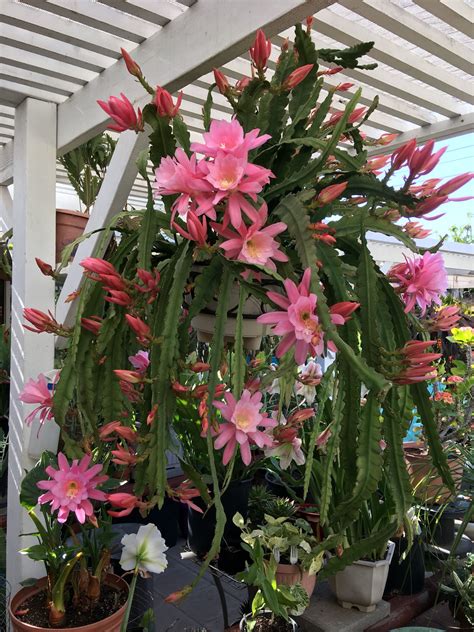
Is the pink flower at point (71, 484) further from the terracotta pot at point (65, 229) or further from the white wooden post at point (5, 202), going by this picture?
the white wooden post at point (5, 202)

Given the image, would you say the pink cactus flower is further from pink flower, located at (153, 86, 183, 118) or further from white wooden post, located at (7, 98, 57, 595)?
white wooden post, located at (7, 98, 57, 595)

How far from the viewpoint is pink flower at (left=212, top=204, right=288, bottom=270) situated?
553 millimetres

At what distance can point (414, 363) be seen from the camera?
1.71ft

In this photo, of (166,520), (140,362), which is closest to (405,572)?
(166,520)

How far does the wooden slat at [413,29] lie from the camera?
47.9 inches

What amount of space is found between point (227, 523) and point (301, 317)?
125cm

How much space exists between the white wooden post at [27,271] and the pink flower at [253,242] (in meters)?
0.90

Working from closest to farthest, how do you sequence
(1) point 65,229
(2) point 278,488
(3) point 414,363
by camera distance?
1. (3) point 414,363
2. (1) point 65,229
3. (2) point 278,488

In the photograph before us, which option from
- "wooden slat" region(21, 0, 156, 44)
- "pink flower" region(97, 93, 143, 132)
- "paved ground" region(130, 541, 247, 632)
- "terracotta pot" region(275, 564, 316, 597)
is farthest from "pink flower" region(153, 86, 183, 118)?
"paved ground" region(130, 541, 247, 632)

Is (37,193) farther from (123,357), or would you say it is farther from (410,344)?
(410,344)

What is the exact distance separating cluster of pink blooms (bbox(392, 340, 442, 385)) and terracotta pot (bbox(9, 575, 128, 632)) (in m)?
0.91

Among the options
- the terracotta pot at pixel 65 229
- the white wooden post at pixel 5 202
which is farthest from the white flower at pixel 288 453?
the white wooden post at pixel 5 202

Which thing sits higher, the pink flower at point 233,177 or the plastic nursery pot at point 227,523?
the pink flower at point 233,177

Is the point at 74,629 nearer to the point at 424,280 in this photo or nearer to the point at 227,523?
the point at 227,523
